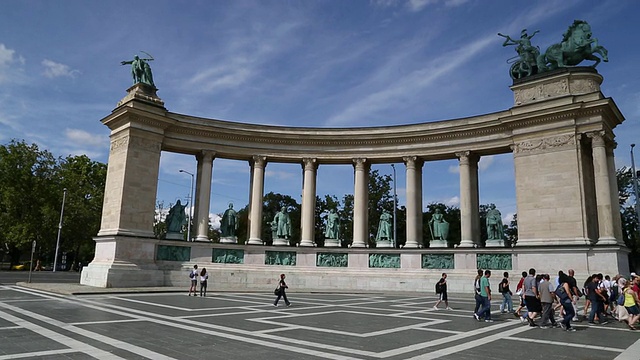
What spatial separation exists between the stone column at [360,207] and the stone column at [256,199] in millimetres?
7558

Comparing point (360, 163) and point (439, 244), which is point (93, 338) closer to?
point (439, 244)

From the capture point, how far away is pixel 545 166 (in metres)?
30.3

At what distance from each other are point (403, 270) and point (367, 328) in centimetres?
2032

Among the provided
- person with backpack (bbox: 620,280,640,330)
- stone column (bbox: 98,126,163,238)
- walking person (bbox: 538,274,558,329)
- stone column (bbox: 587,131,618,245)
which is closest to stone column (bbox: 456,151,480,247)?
stone column (bbox: 587,131,618,245)

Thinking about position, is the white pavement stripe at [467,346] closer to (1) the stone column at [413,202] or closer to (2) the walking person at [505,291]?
(2) the walking person at [505,291]

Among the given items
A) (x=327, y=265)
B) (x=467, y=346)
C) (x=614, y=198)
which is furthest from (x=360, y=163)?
(x=467, y=346)

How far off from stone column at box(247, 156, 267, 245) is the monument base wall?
3.66 ft

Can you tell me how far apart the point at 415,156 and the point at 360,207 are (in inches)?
234

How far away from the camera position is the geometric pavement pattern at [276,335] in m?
10.1

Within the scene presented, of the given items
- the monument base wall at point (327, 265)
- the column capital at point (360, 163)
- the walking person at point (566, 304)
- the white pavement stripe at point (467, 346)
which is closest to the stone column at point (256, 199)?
the monument base wall at point (327, 265)

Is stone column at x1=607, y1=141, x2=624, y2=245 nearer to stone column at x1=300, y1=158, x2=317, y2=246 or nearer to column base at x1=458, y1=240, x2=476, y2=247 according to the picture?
column base at x1=458, y1=240, x2=476, y2=247

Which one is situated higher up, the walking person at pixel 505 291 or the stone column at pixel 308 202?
the stone column at pixel 308 202

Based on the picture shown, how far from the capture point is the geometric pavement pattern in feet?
33.0

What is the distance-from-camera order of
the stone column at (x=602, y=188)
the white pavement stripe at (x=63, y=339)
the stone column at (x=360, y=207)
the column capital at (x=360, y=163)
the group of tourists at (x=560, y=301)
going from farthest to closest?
1. the column capital at (x=360, y=163)
2. the stone column at (x=360, y=207)
3. the stone column at (x=602, y=188)
4. the group of tourists at (x=560, y=301)
5. the white pavement stripe at (x=63, y=339)
